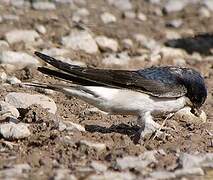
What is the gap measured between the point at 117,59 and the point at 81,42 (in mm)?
563

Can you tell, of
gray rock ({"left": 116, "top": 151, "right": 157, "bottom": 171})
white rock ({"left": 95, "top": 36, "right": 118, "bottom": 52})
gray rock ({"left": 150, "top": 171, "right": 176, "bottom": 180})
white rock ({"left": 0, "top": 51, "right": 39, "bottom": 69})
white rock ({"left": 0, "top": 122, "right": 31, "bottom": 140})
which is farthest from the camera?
white rock ({"left": 95, "top": 36, "right": 118, "bottom": 52})

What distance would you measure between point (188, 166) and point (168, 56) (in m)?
4.83

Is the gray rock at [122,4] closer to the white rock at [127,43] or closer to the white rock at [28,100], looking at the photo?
the white rock at [127,43]

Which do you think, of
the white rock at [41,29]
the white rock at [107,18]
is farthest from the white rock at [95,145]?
the white rock at [107,18]

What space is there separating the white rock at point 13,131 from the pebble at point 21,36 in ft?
11.8

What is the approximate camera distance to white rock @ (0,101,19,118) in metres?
6.78

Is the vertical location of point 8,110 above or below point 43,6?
below

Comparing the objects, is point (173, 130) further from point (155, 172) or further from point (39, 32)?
point (39, 32)

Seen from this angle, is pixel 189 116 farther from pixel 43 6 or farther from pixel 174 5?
pixel 174 5

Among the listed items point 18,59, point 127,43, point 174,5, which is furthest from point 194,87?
point 174,5

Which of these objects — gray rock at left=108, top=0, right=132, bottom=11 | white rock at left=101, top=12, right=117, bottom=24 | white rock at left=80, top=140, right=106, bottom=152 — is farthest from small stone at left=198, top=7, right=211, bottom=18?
white rock at left=80, top=140, right=106, bottom=152

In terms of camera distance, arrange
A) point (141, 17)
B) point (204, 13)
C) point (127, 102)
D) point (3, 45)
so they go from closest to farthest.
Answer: point (127, 102) → point (3, 45) → point (141, 17) → point (204, 13)

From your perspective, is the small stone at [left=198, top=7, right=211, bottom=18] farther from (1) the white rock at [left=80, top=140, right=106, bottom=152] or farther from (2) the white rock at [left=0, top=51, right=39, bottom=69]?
(1) the white rock at [left=80, top=140, right=106, bottom=152]

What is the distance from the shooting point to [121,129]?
6.84 meters
